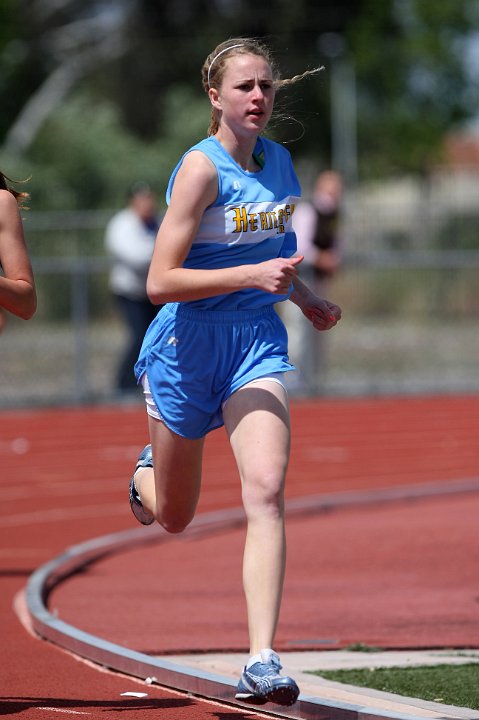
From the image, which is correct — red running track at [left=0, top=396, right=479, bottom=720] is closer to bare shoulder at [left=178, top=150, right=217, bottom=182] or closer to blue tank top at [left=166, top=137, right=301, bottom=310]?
blue tank top at [left=166, top=137, right=301, bottom=310]

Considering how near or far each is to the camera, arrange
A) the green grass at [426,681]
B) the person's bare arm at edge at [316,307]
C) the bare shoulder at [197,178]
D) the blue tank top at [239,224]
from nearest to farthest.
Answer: the bare shoulder at [197,178], the blue tank top at [239,224], the green grass at [426,681], the person's bare arm at edge at [316,307]

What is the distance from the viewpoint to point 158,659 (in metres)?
6.34

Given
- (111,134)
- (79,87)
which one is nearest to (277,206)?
(111,134)

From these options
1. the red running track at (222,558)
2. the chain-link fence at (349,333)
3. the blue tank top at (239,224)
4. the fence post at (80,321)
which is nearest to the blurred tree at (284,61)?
the chain-link fence at (349,333)

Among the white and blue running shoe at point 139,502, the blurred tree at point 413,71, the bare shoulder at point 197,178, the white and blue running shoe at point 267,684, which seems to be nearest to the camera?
the white and blue running shoe at point 267,684

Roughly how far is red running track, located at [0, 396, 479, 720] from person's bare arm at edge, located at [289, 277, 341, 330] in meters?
1.53

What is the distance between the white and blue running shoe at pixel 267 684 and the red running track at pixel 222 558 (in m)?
0.43

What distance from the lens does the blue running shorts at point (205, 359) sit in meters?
5.55

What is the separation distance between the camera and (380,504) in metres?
11.7

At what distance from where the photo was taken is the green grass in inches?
226

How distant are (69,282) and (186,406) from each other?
555 inches

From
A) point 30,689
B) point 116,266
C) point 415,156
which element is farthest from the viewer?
point 415,156

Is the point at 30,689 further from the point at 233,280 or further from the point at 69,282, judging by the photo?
the point at 69,282

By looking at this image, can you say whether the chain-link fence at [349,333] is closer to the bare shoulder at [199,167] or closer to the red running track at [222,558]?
the red running track at [222,558]
